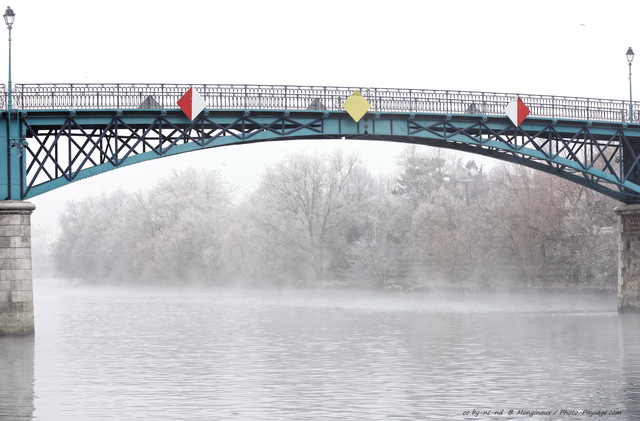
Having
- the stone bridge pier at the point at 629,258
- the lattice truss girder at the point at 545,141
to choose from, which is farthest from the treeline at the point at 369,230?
the lattice truss girder at the point at 545,141

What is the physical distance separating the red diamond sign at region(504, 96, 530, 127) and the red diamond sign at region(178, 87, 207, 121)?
51.7ft

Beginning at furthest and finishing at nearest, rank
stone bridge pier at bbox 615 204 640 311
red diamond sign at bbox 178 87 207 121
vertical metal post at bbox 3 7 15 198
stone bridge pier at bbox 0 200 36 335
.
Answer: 1. stone bridge pier at bbox 615 204 640 311
2. red diamond sign at bbox 178 87 207 121
3. vertical metal post at bbox 3 7 15 198
4. stone bridge pier at bbox 0 200 36 335

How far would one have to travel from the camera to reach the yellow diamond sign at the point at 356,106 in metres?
54.2

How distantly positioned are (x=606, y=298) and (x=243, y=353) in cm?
4288

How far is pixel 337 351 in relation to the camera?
4041cm

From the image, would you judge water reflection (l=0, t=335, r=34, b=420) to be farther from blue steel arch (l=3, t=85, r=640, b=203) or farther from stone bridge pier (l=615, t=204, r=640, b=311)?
stone bridge pier (l=615, t=204, r=640, b=311)

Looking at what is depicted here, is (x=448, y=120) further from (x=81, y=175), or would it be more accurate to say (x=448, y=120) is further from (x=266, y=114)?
(x=81, y=175)

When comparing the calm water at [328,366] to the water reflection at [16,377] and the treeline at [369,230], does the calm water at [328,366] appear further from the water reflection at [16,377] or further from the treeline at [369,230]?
the treeline at [369,230]

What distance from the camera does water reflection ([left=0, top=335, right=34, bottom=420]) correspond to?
25.9 m

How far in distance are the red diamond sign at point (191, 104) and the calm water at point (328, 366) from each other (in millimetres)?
9738

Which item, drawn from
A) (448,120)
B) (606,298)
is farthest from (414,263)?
(448,120)

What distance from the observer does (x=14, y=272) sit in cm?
4625

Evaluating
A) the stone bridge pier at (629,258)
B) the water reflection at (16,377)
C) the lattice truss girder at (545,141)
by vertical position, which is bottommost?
the water reflection at (16,377)

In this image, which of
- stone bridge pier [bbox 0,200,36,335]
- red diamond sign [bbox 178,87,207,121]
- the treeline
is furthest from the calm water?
the treeline
